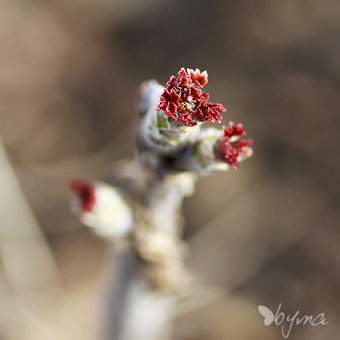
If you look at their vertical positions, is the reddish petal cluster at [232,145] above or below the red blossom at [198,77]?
below

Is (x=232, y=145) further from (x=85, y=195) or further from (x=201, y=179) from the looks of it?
(x=201, y=179)

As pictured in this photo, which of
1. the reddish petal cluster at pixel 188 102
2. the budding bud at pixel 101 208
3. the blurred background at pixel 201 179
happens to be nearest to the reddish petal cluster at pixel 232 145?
the reddish petal cluster at pixel 188 102

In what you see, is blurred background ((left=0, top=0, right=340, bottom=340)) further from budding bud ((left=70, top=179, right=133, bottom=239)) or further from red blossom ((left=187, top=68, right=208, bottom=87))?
red blossom ((left=187, top=68, right=208, bottom=87))

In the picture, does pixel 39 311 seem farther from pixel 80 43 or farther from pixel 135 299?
pixel 80 43

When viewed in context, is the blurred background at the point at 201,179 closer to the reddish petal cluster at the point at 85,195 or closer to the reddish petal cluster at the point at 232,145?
the reddish petal cluster at the point at 85,195

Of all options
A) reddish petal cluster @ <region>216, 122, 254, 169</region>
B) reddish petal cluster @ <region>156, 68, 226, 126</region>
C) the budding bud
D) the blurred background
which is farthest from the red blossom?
the blurred background

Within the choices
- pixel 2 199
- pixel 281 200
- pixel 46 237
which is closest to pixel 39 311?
pixel 46 237

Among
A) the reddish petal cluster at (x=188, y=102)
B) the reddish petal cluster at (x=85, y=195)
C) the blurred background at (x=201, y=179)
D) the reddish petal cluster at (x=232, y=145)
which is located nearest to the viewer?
the reddish petal cluster at (x=188, y=102)
